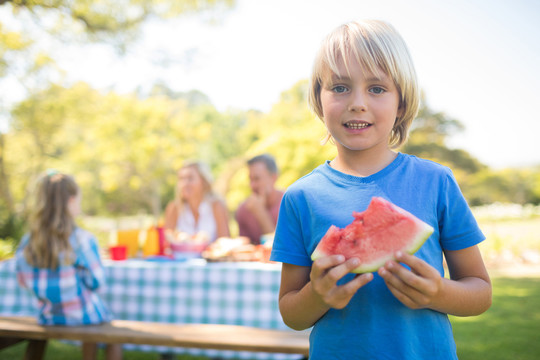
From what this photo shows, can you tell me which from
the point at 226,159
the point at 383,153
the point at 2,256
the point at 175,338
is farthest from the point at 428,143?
the point at 383,153

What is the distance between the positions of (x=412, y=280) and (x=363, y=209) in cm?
27

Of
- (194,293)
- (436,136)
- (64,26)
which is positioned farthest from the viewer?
(436,136)

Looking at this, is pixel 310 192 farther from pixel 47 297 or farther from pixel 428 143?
pixel 428 143

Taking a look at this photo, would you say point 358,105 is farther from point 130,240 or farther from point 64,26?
point 64,26

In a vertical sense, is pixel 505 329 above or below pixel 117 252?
below

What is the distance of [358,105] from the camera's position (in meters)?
1.25

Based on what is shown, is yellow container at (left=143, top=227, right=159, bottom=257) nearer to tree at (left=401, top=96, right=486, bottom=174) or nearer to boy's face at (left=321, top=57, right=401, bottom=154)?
boy's face at (left=321, top=57, right=401, bottom=154)

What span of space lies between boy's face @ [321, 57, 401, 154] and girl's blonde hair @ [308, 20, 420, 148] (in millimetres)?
20

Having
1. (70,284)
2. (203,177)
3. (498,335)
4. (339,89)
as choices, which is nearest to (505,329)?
(498,335)

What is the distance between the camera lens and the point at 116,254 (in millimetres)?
4586

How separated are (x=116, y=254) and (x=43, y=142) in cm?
1664

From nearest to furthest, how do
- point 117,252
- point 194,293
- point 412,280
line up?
point 412,280 < point 194,293 < point 117,252

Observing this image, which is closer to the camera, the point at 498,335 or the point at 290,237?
the point at 290,237

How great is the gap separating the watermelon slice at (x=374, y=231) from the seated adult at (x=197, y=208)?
4589 mm
